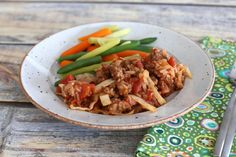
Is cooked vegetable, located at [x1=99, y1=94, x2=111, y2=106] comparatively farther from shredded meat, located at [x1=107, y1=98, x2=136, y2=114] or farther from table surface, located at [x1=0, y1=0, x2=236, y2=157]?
table surface, located at [x1=0, y1=0, x2=236, y2=157]

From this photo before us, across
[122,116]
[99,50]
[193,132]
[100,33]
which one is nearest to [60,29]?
[100,33]

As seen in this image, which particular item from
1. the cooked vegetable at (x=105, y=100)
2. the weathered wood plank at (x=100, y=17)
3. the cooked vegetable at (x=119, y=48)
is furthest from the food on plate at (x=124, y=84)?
the weathered wood plank at (x=100, y=17)

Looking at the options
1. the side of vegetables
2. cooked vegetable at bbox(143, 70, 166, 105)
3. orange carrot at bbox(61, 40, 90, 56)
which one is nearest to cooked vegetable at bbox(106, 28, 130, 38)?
the side of vegetables

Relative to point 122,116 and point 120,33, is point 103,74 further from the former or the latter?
point 120,33

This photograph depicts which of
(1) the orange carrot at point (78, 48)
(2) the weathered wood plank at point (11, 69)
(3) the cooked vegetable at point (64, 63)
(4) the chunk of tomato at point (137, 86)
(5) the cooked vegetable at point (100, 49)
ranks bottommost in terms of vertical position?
(2) the weathered wood plank at point (11, 69)

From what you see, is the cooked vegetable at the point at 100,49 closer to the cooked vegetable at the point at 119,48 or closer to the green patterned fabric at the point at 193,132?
the cooked vegetable at the point at 119,48

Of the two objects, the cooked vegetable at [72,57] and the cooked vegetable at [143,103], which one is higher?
the cooked vegetable at [143,103]
